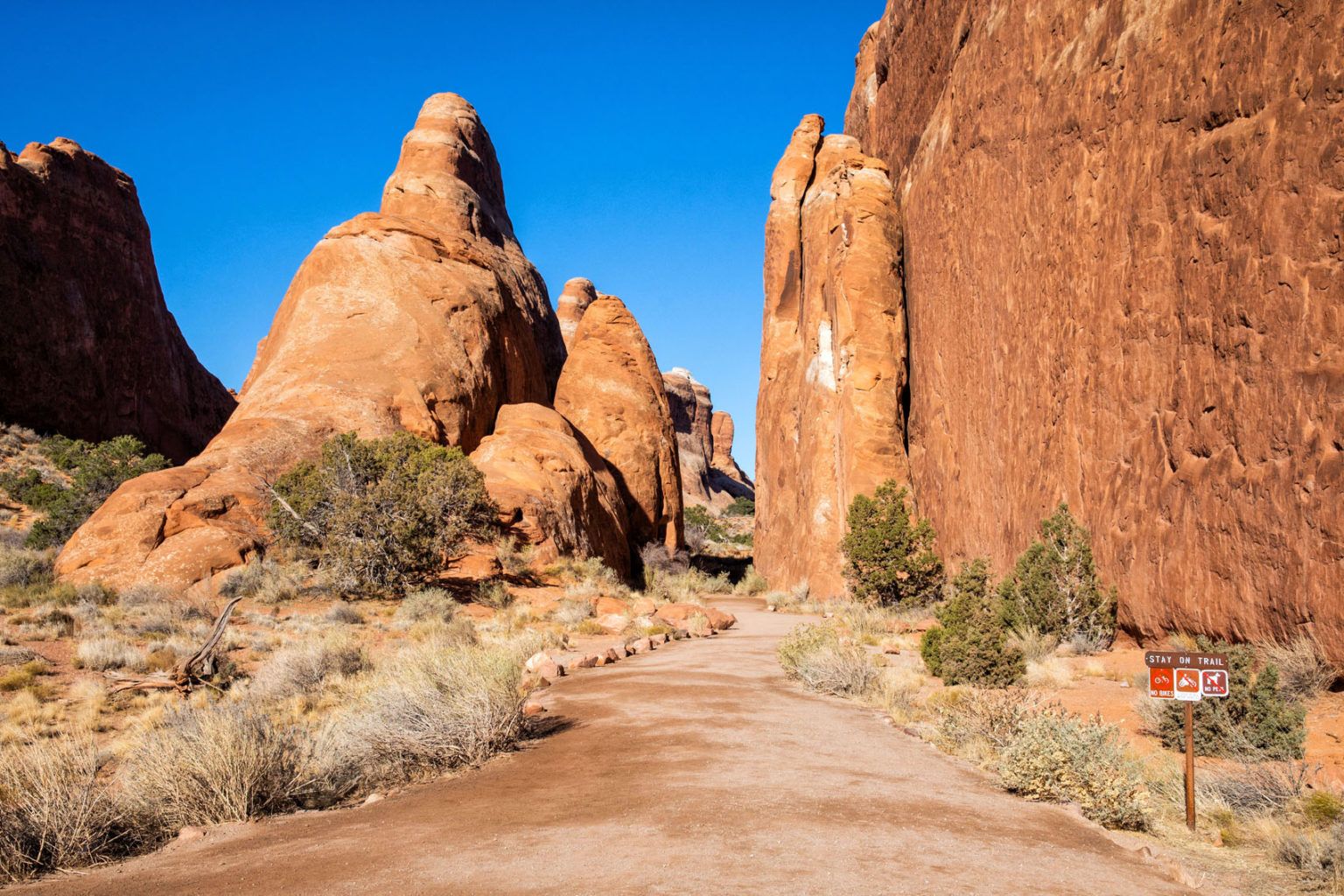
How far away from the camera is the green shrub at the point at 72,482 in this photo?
25875 millimetres

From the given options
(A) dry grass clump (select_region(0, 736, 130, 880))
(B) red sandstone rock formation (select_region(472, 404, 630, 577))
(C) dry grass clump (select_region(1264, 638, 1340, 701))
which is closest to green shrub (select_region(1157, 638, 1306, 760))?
(C) dry grass clump (select_region(1264, 638, 1340, 701))

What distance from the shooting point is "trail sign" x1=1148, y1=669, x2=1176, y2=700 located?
5.88 metres

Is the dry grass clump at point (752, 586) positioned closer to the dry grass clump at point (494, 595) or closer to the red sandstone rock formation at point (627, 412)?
the red sandstone rock formation at point (627, 412)

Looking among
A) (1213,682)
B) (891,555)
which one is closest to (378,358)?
(891,555)

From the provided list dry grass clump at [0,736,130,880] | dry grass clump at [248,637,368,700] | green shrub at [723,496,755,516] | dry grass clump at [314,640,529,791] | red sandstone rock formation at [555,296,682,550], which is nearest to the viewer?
dry grass clump at [0,736,130,880]

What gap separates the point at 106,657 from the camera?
490 inches

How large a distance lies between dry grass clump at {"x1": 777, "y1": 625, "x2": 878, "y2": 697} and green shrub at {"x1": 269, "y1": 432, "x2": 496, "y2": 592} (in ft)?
37.1

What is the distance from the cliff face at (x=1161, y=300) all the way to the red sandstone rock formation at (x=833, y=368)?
5.45 m

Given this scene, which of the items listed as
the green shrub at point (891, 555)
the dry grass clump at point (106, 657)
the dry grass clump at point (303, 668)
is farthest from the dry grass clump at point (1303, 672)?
the dry grass clump at point (106, 657)

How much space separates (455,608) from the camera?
62.8 ft

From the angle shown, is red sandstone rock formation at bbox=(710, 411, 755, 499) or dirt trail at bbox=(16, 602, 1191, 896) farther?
red sandstone rock formation at bbox=(710, 411, 755, 499)

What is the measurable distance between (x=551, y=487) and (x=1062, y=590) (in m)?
17.6

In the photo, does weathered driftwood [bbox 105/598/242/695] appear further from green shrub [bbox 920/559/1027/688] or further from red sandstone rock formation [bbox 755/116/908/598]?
red sandstone rock formation [bbox 755/116/908/598]

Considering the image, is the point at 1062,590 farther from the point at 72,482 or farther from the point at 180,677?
the point at 72,482
